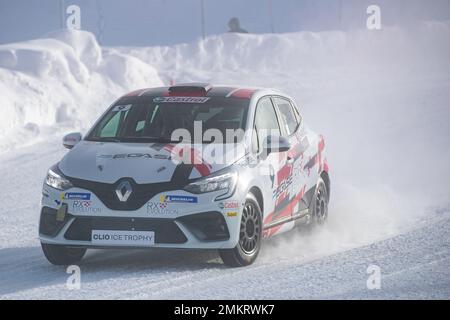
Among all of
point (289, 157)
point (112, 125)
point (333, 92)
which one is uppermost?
point (112, 125)

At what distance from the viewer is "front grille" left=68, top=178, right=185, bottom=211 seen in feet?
28.6

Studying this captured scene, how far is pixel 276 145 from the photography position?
31.3 feet

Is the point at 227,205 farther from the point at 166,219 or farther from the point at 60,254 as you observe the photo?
the point at 60,254

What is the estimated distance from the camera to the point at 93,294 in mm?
7984

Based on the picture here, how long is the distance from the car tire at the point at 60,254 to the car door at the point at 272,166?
1.73 metres

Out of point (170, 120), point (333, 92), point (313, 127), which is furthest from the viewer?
point (333, 92)

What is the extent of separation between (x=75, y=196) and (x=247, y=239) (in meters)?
1.49

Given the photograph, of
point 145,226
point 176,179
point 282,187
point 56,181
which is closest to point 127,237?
point 145,226

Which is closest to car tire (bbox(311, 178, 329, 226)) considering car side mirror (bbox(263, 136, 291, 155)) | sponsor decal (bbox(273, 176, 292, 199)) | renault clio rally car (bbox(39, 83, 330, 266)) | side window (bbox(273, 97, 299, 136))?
side window (bbox(273, 97, 299, 136))

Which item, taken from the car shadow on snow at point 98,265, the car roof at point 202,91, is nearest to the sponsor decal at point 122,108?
the car roof at point 202,91

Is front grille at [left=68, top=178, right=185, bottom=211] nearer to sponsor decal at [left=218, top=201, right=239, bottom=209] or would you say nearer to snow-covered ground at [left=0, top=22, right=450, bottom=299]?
sponsor decal at [left=218, top=201, right=239, bottom=209]

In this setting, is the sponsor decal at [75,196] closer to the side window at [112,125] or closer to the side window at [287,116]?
the side window at [112,125]

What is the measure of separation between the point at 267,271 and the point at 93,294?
63.1 inches
